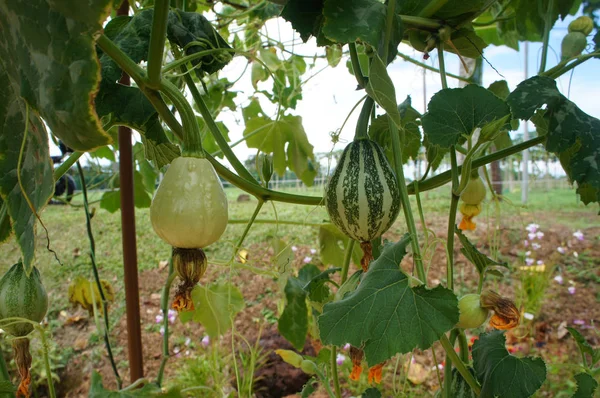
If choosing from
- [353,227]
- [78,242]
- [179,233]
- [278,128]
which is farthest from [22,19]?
[78,242]

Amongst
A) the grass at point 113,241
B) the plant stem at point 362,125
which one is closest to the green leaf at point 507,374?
the plant stem at point 362,125

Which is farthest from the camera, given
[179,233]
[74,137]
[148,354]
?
[148,354]

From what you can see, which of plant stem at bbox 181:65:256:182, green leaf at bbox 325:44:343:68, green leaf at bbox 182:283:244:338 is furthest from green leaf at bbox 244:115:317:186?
plant stem at bbox 181:65:256:182

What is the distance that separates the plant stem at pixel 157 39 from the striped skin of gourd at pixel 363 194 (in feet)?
0.76

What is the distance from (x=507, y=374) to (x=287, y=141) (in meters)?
0.90

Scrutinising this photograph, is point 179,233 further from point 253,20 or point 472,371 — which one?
point 253,20

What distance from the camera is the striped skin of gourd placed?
497 millimetres

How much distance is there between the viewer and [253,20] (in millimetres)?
1303

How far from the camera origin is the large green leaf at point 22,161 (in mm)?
327

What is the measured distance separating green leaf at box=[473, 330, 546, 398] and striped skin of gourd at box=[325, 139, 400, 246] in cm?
18

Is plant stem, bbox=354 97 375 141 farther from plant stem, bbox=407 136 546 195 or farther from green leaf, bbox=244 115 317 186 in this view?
green leaf, bbox=244 115 317 186

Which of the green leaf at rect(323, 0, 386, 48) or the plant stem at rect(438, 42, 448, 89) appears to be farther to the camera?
the plant stem at rect(438, 42, 448, 89)

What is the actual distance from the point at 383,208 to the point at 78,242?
104 inches

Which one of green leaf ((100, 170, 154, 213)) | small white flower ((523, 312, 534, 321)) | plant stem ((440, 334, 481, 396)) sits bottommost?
small white flower ((523, 312, 534, 321))
